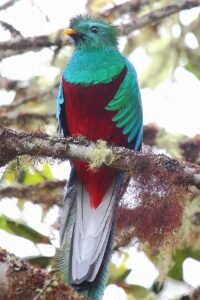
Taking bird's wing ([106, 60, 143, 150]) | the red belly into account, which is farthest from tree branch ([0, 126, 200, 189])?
bird's wing ([106, 60, 143, 150])

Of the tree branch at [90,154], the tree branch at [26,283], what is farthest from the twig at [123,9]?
the tree branch at [26,283]

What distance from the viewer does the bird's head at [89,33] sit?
5148 mm

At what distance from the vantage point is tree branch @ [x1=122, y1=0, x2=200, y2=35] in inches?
226

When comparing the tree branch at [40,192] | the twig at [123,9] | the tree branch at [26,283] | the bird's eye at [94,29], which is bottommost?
the tree branch at [40,192]

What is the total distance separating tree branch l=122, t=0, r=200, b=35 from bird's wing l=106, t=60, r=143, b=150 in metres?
0.92

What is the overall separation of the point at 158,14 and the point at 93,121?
59.5 inches

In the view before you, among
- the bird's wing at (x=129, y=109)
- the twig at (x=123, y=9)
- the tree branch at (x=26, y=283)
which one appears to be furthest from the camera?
the twig at (x=123, y=9)

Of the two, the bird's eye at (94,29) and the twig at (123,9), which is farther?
the twig at (123,9)

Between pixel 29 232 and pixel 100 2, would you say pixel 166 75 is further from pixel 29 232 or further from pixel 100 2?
pixel 29 232

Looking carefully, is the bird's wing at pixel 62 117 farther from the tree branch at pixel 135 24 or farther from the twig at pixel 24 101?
the twig at pixel 24 101

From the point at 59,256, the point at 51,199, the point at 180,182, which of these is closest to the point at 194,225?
the point at 51,199

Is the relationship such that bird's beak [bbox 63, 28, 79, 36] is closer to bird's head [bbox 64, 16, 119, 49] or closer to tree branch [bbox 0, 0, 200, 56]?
bird's head [bbox 64, 16, 119, 49]

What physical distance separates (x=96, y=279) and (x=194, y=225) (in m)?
1.67

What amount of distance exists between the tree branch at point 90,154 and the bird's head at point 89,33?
1.67m
